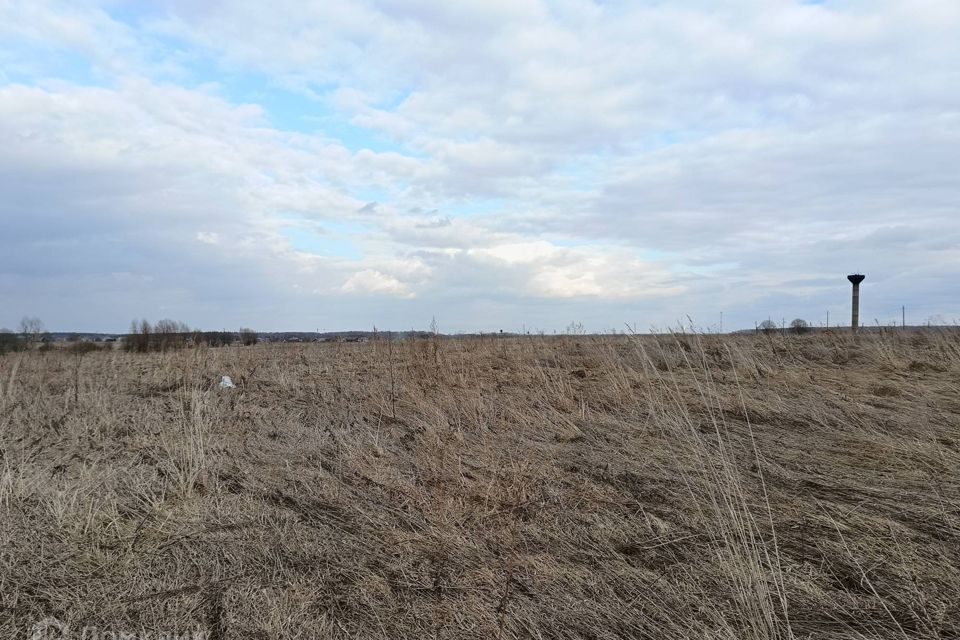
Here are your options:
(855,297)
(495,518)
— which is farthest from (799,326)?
(495,518)

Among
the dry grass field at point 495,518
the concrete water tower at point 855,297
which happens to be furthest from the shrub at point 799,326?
the dry grass field at point 495,518

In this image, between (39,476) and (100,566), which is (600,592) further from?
(39,476)

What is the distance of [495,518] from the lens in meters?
3.41

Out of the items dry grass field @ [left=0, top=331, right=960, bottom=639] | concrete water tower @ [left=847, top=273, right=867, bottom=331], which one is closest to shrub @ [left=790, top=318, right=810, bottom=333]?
concrete water tower @ [left=847, top=273, right=867, bottom=331]

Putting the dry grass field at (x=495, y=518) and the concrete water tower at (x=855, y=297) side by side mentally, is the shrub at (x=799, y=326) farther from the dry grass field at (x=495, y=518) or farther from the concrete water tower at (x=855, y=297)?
the dry grass field at (x=495, y=518)

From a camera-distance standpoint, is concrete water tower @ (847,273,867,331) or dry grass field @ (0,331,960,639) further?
concrete water tower @ (847,273,867,331)

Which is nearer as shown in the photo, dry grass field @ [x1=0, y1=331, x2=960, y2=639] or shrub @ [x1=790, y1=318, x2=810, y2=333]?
dry grass field @ [x1=0, y1=331, x2=960, y2=639]

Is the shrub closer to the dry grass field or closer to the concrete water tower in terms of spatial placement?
the concrete water tower

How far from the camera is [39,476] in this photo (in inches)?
166

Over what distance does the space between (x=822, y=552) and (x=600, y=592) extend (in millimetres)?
1152

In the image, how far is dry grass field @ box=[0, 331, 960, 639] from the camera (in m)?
Answer: 2.37

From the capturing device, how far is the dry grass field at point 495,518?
7.77 ft

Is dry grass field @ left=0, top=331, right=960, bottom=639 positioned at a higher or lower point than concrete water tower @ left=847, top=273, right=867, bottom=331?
lower

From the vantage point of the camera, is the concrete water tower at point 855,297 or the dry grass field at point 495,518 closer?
the dry grass field at point 495,518
